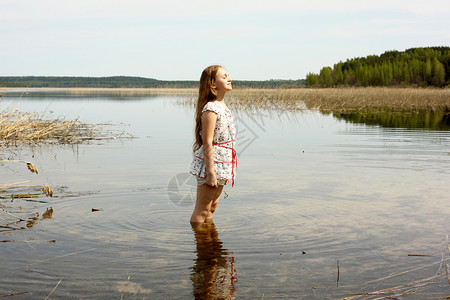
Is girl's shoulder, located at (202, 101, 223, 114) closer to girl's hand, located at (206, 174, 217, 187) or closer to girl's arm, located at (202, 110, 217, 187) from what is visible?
girl's arm, located at (202, 110, 217, 187)

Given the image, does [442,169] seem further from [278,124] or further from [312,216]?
[278,124]

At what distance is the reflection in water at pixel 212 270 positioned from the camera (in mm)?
3894

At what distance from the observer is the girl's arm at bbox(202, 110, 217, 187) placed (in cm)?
524

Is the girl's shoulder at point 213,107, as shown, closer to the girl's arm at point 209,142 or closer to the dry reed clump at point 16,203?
the girl's arm at point 209,142

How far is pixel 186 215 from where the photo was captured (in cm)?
644

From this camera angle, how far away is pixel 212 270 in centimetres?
440

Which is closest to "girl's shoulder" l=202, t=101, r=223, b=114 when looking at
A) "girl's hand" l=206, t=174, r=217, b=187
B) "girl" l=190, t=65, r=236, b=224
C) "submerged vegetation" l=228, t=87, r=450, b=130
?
"girl" l=190, t=65, r=236, b=224

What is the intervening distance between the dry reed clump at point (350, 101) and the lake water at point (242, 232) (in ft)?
64.3

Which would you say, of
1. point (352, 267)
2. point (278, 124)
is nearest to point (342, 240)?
point (352, 267)

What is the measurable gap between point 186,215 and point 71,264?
211 centimetres

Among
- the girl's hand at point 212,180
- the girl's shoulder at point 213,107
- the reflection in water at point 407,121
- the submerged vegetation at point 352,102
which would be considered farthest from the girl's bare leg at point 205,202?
the submerged vegetation at point 352,102

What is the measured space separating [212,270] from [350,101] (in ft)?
111

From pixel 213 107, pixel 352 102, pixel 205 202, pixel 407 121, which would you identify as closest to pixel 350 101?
pixel 352 102

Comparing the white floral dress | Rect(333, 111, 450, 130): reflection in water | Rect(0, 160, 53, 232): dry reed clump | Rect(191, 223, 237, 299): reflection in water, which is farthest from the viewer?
Rect(333, 111, 450, 130): reflection in water
